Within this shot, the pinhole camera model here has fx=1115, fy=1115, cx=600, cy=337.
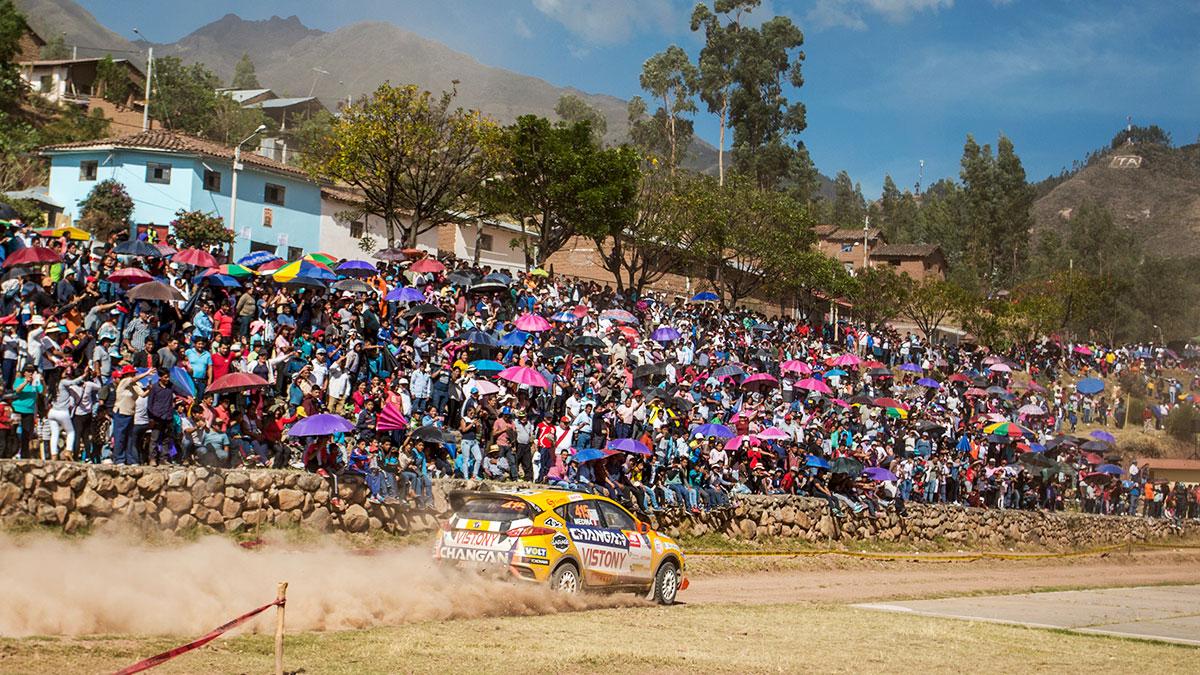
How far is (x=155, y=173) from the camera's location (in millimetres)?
51781

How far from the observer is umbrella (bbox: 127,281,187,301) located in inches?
827

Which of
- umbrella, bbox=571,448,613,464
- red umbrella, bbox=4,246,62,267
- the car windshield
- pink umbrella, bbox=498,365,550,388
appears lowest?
the car windshield

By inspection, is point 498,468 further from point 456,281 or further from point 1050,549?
point 1050,549

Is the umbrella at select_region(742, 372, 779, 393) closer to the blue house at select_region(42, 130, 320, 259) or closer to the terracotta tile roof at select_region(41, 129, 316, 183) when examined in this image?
the blue house at select_region(42, 130, 320, 259)

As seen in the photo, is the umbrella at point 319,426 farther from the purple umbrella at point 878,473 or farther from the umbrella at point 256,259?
the purple umbrella at point 878,473

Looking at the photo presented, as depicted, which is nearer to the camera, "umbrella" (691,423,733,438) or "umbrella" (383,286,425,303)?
"umbrella" (691,423,733,438)

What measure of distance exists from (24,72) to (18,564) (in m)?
85.1

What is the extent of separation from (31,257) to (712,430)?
50.2 ft

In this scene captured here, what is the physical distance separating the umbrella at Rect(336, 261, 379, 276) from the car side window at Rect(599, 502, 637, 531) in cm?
1575

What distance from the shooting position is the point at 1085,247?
132500 mm

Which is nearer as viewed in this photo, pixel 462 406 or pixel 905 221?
pixel 462 406

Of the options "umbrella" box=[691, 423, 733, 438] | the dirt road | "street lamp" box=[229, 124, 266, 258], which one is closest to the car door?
the dirt road

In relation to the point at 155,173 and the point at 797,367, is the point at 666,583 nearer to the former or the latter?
the point at 797,367

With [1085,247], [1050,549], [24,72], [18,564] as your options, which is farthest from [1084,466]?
[1085,247]
